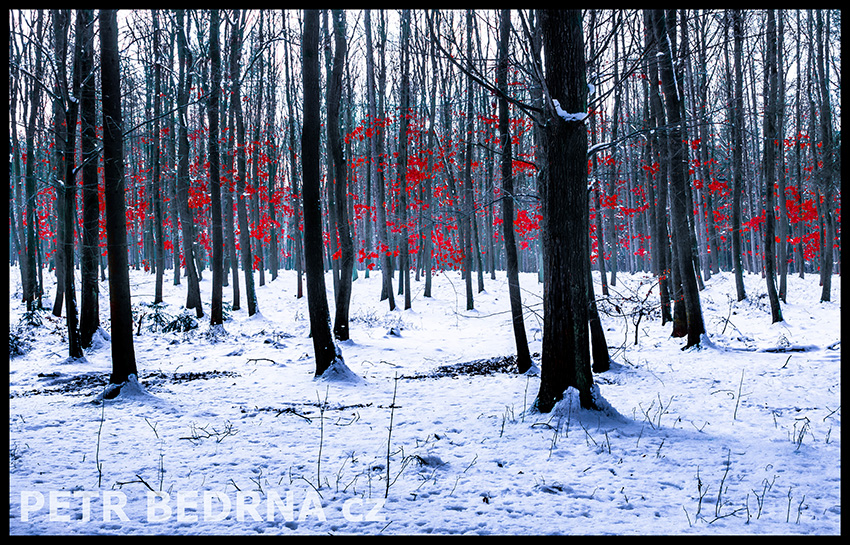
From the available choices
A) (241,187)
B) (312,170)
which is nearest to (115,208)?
(312,170)

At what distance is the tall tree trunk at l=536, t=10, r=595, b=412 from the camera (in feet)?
16.9

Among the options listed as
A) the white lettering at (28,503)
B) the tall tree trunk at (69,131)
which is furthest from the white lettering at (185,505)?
the tall tree trunk at (69,131)

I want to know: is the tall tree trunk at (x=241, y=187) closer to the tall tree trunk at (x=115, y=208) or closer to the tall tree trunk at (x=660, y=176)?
the tall tree trunk at (x=115, y=208)

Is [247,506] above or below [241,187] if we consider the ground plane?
below

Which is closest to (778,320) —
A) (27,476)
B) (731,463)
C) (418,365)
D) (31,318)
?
(418,365)

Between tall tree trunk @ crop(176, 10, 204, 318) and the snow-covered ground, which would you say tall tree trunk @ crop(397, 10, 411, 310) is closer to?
tall tree trunk @ crop(176, 10, 204, 318)

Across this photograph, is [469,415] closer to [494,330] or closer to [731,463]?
[731,463]

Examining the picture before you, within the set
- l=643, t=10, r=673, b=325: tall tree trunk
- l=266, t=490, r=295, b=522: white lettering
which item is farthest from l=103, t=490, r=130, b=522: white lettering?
l=643, t=10, r=673, b=325: tall tree trunk

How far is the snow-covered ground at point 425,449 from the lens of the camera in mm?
3094

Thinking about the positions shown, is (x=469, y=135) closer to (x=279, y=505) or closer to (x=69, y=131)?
(x=69, y=131)

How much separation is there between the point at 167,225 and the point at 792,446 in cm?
2398

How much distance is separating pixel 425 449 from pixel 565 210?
2.75m

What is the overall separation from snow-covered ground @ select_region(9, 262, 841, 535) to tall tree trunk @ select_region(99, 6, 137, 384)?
1.88 feet

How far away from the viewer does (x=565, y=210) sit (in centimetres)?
516
